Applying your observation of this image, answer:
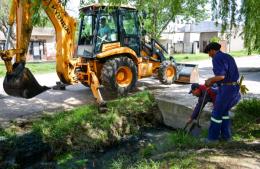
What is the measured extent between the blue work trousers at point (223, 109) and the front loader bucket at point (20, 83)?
381cm

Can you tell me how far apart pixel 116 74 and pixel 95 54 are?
31.0 inches

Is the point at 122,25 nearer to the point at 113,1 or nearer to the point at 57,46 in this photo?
the point at 57,46

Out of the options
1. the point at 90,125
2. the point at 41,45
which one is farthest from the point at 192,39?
the point at 90,125

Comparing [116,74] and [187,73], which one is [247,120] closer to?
[116,74]

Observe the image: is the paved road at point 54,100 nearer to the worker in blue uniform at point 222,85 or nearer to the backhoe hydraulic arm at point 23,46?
the backhoe hydraulic arm at point 23,46

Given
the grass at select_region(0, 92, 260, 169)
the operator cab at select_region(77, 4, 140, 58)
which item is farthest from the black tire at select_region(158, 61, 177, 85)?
the grass at select_region(0, 92, 260, 169)

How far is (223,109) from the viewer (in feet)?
19.7

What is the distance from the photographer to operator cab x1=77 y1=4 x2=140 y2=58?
995 cm

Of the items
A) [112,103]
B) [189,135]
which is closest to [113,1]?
[189,135]

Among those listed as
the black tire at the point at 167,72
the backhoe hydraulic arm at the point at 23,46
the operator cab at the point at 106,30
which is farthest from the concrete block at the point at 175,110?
the backhoe hydraulic arm at the point at 23,46

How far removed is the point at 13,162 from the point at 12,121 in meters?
1.53

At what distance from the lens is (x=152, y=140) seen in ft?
25.6

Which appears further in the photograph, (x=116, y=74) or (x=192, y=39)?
(x=192, y=39)

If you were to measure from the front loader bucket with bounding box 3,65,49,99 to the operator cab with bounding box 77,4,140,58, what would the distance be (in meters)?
2.60
